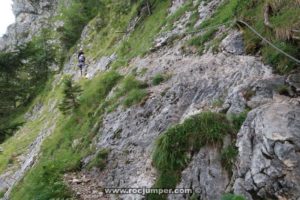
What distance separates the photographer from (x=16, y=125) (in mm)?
13523

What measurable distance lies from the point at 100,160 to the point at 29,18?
77392 mm

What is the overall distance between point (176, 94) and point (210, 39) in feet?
8.26

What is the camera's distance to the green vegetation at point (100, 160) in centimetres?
1141

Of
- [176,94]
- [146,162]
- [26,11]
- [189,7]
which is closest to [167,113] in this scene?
[176,94]

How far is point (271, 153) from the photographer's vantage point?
709cm

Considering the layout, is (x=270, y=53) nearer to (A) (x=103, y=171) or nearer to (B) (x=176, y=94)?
(B) (x=176, y=94)

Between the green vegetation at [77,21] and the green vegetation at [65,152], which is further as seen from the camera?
the green vegetation at [77,21]

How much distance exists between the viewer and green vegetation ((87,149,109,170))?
449 inches

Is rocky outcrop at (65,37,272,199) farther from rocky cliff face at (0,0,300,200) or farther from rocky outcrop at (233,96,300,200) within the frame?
rocky outcrop at (233,96,300,200)

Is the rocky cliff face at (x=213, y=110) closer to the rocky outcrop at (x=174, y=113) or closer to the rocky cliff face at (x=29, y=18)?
the rocky outcrop at (x=174, y=113)

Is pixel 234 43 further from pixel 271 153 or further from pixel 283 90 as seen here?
pixel 271 153

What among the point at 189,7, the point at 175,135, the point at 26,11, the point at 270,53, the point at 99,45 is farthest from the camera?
the point at 26,11

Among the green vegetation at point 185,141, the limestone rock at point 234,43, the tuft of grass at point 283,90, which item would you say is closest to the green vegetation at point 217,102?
the green vegetation at point 185,141

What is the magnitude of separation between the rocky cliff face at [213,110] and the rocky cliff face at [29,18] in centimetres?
6812
